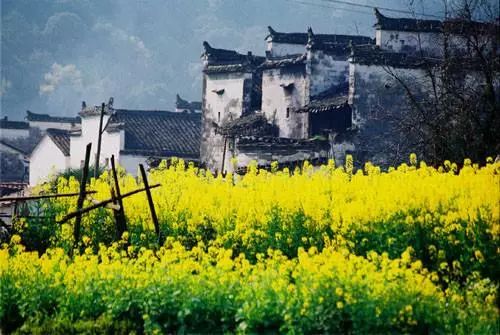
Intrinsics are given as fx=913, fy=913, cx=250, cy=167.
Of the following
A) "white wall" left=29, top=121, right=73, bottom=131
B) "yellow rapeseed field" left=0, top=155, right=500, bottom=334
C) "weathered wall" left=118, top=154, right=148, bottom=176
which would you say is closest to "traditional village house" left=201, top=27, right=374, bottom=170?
"weathered wall" left=118, top=154, right=148, bottom=176

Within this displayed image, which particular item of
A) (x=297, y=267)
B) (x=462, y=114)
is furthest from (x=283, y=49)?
(x=297, y=267)

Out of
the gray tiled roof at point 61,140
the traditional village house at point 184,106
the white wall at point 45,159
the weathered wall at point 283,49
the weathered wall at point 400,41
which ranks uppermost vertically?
the weathered wall at point 283,49

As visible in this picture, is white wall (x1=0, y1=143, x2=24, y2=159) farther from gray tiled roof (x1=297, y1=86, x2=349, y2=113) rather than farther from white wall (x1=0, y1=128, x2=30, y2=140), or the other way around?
gray tiled roof (x1=297, y1=86, x2=349, y2=113)

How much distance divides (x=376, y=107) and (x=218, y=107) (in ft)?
45.1

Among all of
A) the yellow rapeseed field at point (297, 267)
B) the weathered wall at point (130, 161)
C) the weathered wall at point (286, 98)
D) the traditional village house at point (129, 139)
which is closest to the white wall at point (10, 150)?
the traditional village house at point (129, 139)

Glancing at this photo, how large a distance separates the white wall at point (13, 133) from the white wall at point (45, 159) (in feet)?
37.7

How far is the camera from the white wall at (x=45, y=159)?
175 ft

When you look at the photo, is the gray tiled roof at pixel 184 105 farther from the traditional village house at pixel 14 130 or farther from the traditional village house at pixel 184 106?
the traditional village house at pixel 14 130

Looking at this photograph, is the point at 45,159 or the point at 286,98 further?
the point at 45,159

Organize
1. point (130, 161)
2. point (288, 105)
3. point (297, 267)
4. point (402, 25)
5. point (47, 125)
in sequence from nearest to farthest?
point (297, 267), point (402, 25), point (288, 105), point (130, 161), point (47, 125)

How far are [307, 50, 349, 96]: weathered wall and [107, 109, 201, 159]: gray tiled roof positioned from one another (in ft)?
36.0

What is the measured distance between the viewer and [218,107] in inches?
1822

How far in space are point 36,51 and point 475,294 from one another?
99697 millimetres

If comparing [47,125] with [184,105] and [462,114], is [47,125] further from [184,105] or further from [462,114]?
[462,114]
